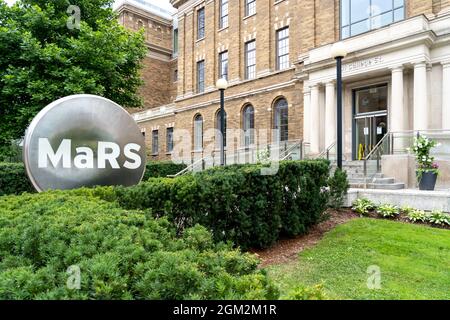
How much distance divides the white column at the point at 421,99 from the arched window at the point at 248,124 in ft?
38.1

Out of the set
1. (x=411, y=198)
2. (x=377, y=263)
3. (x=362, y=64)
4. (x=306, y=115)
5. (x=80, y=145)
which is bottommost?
(x=377, y=263)

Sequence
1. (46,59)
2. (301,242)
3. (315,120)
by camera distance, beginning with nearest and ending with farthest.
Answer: (301,242) → (46,59) → (315,120)

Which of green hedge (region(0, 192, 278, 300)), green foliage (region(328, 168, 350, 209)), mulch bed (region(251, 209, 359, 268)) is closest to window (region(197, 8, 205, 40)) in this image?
green foliage (region(328, 168, 350, 209))

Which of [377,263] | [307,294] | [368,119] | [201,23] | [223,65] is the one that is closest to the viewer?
[307,294]

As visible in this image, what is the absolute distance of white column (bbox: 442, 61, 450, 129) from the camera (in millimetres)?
15044

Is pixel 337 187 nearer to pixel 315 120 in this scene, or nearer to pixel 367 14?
pixel 315 120

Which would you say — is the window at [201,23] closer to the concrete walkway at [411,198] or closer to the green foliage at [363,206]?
the concrete walkway at [411,198]

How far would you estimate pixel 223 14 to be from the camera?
28797 mm

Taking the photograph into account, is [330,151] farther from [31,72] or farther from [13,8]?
[13,8]

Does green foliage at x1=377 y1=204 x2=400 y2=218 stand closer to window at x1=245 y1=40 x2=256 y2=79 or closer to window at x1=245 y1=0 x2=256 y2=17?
window at x1=245 y1=40 x2=256 y2=79

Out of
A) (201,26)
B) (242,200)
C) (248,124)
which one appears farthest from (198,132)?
(242,200)

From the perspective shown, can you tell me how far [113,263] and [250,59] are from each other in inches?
1012

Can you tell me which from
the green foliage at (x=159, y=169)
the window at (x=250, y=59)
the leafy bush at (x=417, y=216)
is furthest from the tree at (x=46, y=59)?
the window at (x=250, y=59)

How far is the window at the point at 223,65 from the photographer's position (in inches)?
1115
